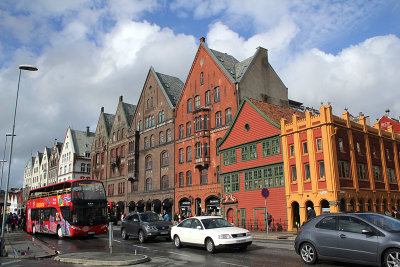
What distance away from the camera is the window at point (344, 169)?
90.1 feet

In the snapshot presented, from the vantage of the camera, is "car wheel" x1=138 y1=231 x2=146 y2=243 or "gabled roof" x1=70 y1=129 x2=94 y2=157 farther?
"gabled roof" x1=70 y1=129 x2=94 y2=157

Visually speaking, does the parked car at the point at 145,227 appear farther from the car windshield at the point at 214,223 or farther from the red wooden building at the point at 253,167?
the red wooden building at the point at 253,167

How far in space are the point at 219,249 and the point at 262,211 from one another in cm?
1742

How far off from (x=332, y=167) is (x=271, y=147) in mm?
6463

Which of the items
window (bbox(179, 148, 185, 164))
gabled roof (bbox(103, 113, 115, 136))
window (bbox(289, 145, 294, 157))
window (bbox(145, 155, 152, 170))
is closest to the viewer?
window (bbox(289, 145, 294, 157))

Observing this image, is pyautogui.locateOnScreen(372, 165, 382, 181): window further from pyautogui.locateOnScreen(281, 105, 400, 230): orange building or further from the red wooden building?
the red wooden building

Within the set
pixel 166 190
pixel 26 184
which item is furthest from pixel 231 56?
pixel 26 184

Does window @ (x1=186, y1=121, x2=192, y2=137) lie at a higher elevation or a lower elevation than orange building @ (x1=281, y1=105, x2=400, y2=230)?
higher

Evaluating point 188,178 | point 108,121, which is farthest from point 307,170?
point 108,121

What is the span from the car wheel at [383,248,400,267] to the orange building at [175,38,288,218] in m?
30.7

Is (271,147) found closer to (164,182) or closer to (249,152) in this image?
(249,152)

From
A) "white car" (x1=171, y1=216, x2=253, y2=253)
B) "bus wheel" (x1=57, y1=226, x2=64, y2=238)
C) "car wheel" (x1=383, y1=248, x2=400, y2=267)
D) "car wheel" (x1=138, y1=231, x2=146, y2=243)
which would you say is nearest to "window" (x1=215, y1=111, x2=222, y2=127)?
"bus wheel" (x1=57, y1=226, x2=64, y2=238)

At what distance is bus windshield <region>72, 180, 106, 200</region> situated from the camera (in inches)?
974

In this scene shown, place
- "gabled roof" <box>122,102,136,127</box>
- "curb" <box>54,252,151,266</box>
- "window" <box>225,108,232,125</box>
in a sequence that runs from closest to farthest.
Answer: "curb" <box>54,252,151,266</box>, "window" <box>225,108,232,125</box>, "gabled roof" <box>122,102,136,127</box>
